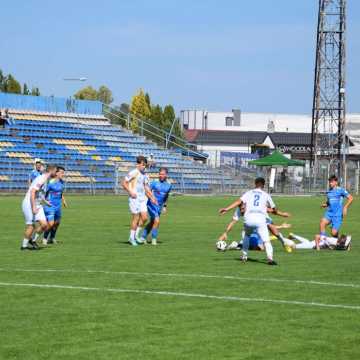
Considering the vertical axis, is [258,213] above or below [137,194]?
below

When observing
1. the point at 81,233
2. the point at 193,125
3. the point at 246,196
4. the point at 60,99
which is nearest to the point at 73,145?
the point at 60,99

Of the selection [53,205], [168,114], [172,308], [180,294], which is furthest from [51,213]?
[168,114]

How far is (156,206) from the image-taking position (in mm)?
24266

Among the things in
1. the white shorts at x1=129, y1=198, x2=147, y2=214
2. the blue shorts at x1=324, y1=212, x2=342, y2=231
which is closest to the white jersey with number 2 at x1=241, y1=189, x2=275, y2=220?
the white shorts at x1=129, y1=198, x2=147, y2=214

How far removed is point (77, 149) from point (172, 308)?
5487 cm

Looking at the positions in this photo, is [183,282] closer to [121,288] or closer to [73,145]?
[121,288]

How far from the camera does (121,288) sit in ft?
47.8

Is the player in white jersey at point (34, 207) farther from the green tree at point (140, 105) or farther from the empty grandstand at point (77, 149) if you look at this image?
the green tree at point (140, 105)

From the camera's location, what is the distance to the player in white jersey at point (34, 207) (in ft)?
68.1

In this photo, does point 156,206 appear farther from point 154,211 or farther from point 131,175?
point 131,175

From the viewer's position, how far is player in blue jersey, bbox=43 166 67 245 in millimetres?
23500

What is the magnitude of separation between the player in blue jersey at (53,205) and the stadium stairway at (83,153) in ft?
113

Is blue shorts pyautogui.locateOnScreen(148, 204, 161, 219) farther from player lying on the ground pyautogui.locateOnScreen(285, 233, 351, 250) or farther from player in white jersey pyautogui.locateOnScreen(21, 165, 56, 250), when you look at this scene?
player lying on the ground pyautogui.locateOnScreen(285, 233, 351, 250)

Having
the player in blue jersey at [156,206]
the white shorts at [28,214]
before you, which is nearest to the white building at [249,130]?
the player in blue jersey at [156,206]
